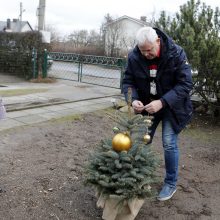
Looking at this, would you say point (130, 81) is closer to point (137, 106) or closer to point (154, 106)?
point (137, 106)

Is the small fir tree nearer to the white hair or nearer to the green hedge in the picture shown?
the white hair

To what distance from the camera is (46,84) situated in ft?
39.9

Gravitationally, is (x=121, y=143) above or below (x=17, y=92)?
above

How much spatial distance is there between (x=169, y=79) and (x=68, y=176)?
67.4 inches

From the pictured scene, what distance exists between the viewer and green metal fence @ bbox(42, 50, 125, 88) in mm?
12874

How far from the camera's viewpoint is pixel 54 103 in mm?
8539

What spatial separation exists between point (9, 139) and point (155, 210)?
282cm

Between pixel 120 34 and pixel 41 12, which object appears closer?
pixel 41 12

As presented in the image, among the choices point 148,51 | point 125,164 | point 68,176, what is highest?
point 148,51

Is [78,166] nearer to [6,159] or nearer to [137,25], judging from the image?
[6,159]

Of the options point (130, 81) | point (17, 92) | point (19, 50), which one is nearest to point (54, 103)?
point (17, 92)

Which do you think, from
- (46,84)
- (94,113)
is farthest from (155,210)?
(46,84)

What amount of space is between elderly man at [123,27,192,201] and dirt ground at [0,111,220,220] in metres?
0.57

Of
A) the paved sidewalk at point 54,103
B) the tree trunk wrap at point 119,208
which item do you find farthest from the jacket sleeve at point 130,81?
the paved sidewalk at point 54,103
